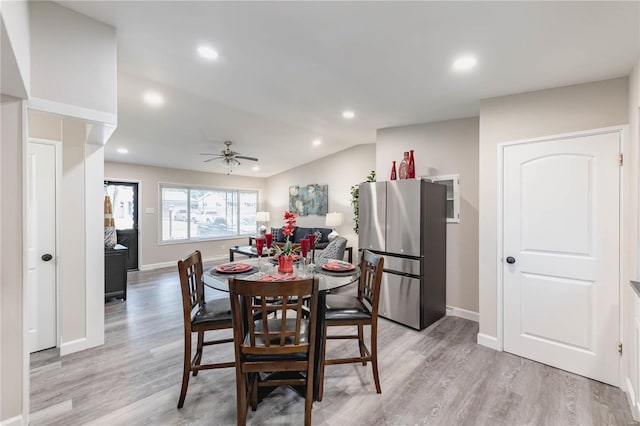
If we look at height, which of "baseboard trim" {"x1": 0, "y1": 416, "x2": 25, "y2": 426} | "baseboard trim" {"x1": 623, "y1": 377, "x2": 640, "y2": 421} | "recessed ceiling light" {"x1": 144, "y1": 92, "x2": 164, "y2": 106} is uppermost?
"recessed ceiling light" {"x1": 144, "y1": 92, "x2": 164, "y2": 106}

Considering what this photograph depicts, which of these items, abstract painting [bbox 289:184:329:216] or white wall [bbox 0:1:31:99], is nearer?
white wall [bbox 0:1:31:99]

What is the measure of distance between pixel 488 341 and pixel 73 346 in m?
4.04

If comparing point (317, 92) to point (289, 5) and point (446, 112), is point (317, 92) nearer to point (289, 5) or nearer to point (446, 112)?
point (289, 5)

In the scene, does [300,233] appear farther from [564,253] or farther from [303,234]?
[564,253]

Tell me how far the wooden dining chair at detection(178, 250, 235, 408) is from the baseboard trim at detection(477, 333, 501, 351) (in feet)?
8.08

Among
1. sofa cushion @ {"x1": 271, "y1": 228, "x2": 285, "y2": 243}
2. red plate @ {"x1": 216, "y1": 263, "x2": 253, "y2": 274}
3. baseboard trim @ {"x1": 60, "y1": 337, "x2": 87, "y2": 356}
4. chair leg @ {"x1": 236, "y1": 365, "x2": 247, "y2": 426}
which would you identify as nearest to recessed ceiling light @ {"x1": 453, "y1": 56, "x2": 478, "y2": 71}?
red plate @ {"x1": 216, "y1": 263, "x2": 253, "y2": 274}

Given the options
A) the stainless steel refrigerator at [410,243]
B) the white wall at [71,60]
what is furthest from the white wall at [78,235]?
the stainless steel refrigerator at [410,243]

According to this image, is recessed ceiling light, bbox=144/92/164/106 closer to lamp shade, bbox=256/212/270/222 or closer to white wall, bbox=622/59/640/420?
lamp shade, bbox=256/212/270/222

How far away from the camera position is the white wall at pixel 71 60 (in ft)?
6.08

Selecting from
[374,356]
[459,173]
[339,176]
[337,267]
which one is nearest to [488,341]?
[374,356]

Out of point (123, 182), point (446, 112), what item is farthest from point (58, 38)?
point (123, 182)

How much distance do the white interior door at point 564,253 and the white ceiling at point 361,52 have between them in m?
0.69

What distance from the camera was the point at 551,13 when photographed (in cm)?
164

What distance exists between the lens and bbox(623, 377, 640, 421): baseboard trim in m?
1.81
